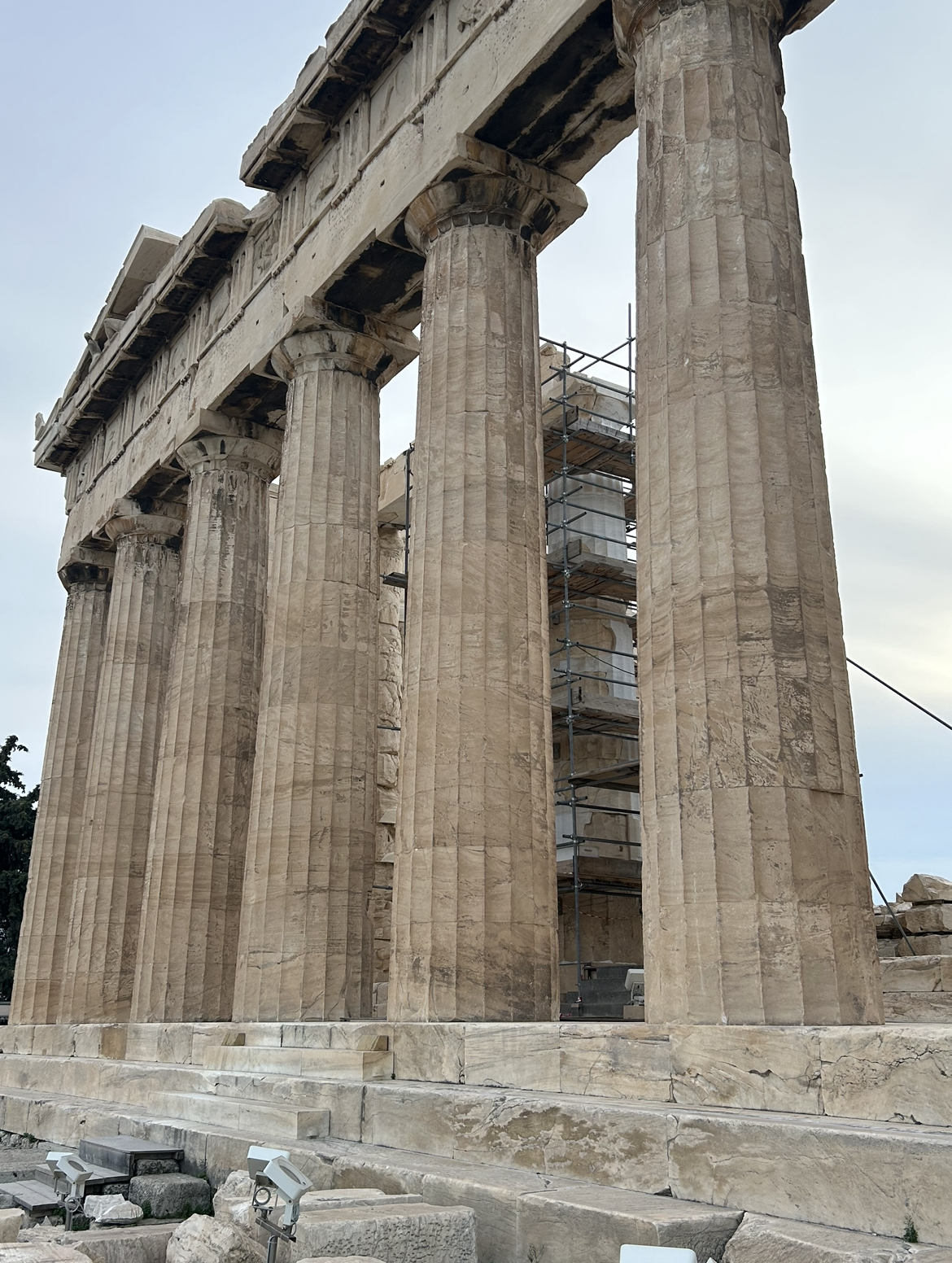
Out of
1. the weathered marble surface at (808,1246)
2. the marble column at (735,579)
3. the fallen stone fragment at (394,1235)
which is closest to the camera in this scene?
the weathered marble surface at (808,1246)

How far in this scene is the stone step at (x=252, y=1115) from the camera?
10867mm

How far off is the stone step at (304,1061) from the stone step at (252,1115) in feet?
2.37

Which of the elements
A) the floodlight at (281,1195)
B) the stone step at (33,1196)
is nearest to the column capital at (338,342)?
the stone step at (33,1196)

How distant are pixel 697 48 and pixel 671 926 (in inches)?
327

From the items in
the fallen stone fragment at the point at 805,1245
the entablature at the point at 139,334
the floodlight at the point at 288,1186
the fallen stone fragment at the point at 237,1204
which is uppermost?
the entablature at the point at 139,334

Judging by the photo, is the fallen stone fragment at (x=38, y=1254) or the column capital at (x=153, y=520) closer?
the fallen stone fragment at (x=38, y=1254)

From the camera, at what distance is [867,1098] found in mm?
7258

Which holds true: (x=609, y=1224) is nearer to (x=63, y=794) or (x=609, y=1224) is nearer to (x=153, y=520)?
(x=153, y=520)

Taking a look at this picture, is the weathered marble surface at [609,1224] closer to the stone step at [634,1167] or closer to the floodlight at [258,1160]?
the stone step at [634,1167]

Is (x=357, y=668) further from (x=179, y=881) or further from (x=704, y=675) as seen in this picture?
(x=704, y=675)

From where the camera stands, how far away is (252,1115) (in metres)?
11.5

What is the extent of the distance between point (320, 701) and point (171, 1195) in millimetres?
7961

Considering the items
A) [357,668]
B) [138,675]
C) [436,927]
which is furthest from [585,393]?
[436,927]

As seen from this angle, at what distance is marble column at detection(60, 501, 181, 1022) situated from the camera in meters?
22.5
